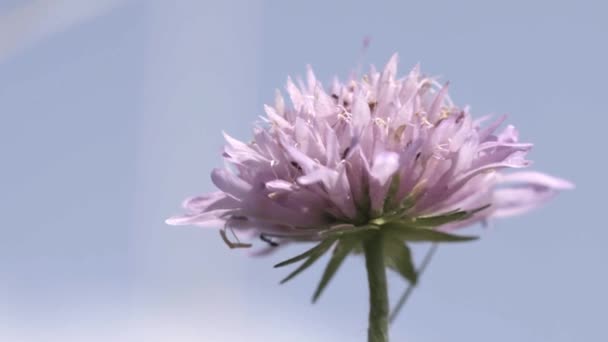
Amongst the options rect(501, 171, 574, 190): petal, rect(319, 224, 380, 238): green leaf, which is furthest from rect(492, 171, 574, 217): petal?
rect(319, 224, 380, 238): green leaf

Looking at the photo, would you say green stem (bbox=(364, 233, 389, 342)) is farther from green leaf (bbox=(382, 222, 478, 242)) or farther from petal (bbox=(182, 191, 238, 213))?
petal (bbox=(182, 191, 238, 213))

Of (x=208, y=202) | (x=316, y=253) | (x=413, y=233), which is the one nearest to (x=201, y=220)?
(x=208, y=202)

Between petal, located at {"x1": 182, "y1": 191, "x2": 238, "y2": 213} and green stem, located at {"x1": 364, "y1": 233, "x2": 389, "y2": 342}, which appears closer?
green stem, located at {"x1": 364, "y1": 233, "x2": 389, "y2": 342}

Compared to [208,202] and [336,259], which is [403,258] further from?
[208,202]

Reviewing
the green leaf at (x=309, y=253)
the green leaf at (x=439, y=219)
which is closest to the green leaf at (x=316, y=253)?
the green leaf at (x=309, y=253)

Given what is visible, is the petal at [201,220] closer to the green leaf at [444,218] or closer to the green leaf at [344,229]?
the green leaf at [344,229]

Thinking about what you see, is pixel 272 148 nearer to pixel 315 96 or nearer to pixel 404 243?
pixel 315 96

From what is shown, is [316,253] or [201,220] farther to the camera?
[201,220]
